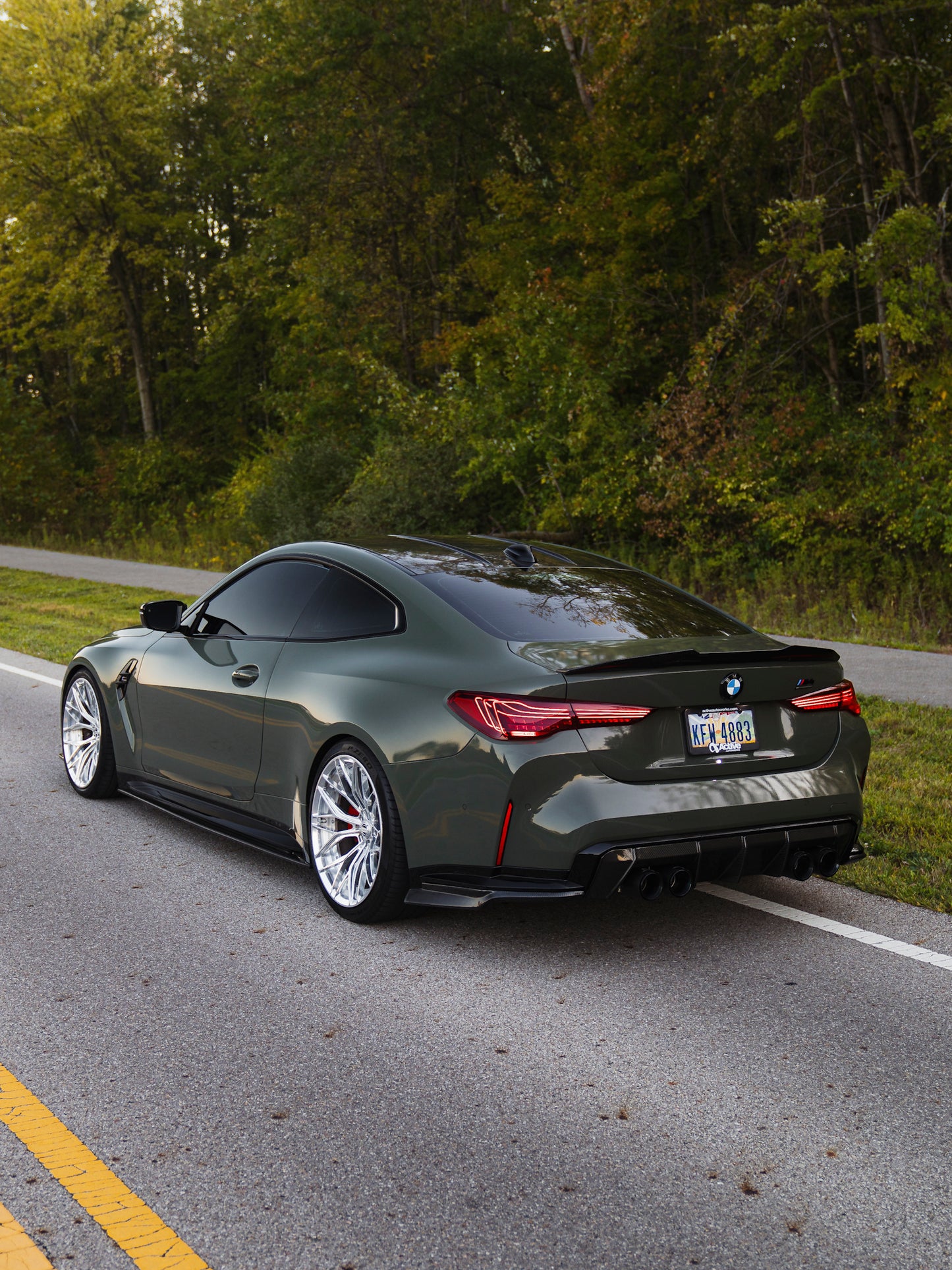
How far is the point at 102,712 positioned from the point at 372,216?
24.8 metres

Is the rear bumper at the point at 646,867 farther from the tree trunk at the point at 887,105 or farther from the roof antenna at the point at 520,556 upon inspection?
the tree trunk at the point at 887,105

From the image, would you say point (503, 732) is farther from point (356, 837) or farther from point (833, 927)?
point (833, 927)

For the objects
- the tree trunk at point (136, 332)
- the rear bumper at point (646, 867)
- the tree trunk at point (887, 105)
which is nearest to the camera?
the rear bumper at point (646, 867)

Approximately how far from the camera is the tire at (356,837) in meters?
5.06

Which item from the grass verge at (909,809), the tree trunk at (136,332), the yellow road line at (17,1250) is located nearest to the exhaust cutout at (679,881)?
the grass verge at (909,809)

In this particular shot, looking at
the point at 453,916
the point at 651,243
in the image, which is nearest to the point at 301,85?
the point at 651,243

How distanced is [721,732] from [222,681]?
97.8 inches

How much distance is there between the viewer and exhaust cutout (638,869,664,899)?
464 cm

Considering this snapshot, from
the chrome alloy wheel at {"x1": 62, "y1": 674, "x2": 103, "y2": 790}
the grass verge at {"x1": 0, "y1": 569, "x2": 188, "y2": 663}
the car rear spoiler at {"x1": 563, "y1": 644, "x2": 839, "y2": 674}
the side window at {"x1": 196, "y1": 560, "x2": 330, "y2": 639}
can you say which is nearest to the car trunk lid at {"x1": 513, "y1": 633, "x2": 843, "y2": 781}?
the car rear spoiler at {"x1": 563, "y1": 644, "x2": 839, "y2": 674}

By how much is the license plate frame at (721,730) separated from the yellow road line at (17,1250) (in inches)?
107

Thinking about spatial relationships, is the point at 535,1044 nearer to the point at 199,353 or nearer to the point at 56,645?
the point at 56,645

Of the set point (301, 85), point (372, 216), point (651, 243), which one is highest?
point (301, 85)

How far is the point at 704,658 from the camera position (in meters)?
4.88

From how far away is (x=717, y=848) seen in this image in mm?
4730
